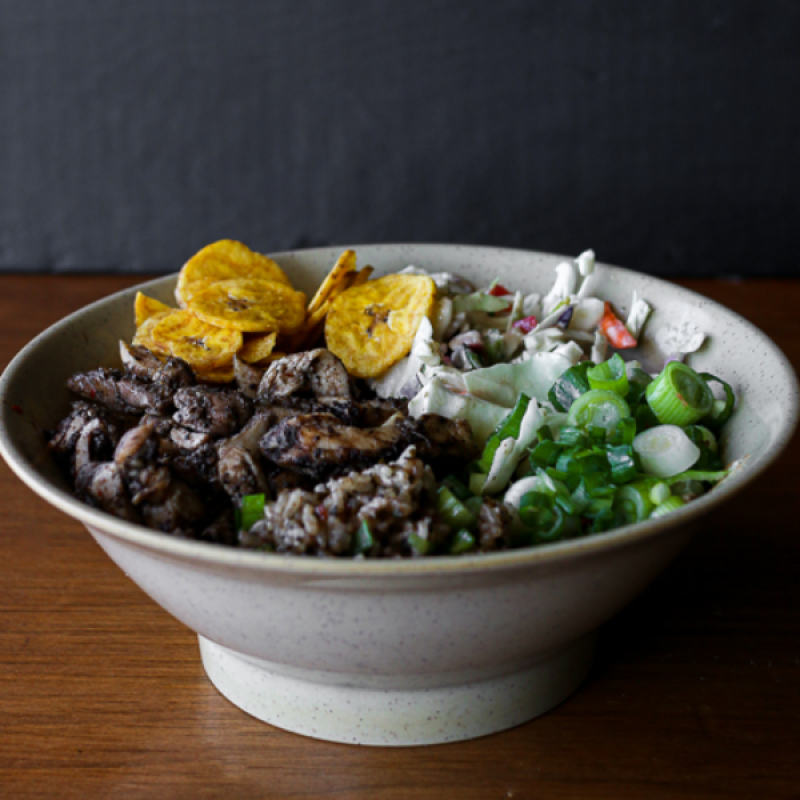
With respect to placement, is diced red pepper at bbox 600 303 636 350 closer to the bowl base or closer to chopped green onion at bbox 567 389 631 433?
chopped green onion at bbox 567 389 631 433

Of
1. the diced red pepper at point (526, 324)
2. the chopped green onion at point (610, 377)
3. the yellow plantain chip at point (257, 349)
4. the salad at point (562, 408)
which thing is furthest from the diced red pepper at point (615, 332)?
the yellow plantain chip at point (257, 349)

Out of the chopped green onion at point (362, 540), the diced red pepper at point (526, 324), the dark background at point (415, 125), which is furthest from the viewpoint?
the dark background at point (415, 125)

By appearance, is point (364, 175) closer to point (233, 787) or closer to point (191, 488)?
point (191, 488)

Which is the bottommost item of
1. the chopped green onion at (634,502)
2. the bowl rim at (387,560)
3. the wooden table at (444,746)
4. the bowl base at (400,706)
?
the wooden table at (444,746)

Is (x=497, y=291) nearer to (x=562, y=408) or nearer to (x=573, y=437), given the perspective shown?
(x=562, y=408)

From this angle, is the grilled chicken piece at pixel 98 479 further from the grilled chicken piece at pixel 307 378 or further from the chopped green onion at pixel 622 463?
the chopped green onion at pixel 622 463

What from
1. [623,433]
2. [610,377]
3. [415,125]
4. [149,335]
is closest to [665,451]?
[623,433]
